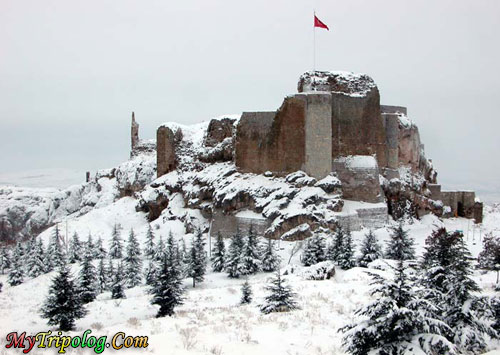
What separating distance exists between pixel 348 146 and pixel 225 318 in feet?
89.7

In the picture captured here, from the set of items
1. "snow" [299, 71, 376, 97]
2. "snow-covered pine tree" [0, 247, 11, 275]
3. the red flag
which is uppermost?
the red flag

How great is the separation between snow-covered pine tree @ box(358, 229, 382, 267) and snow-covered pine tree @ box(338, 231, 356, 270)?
24.7 inches

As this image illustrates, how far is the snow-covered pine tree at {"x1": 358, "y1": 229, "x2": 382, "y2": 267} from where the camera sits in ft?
93.1

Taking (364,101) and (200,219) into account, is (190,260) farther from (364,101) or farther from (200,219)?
(364,101)

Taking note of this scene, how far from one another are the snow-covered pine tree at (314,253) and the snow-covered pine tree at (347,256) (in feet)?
5.47

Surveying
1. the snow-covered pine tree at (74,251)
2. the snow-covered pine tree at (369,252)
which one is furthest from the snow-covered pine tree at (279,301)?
the snow-covered pine tree at (74,251)

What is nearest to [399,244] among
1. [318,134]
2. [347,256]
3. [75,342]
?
[347,256]

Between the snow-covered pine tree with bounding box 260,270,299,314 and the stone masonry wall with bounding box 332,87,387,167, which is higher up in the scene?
the stone masonry wall with bounding box 332,87,387,167

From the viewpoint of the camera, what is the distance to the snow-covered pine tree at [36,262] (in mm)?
37531

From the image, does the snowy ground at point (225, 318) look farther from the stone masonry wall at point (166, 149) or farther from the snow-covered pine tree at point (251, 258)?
the stone masonry wall at point (166, 149)

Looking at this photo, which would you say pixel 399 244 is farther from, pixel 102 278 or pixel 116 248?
pixel 116 248

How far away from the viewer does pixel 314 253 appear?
1193 inches

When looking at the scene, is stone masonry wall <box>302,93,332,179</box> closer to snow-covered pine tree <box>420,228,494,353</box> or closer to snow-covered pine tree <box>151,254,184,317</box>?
snow-covered pine tree <box>151,254,184,317</box>

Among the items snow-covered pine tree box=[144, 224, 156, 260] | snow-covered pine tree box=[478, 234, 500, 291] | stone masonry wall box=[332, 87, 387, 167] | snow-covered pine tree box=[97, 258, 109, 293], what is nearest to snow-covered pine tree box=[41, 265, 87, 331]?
snow-covered pine tree box=[97, 258, 109, 293]
